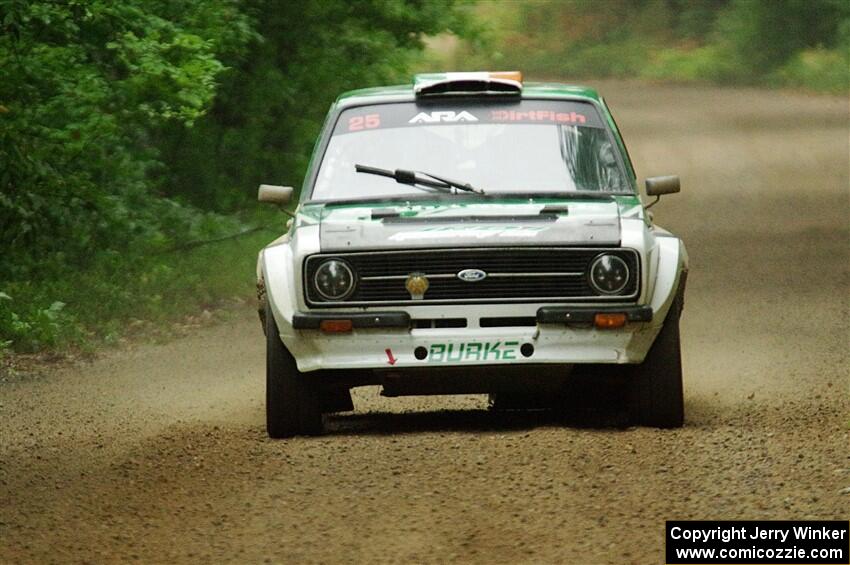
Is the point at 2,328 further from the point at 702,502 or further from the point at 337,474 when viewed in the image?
the point at 702,502

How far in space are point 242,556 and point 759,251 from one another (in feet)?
49.2

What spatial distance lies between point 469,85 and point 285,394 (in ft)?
7.27

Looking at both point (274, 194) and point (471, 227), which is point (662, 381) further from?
point (274, 194)

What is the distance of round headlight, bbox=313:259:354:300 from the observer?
826cm

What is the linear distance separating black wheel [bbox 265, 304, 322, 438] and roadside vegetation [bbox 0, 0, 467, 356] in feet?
17.4

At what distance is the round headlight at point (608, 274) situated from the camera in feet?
27.0

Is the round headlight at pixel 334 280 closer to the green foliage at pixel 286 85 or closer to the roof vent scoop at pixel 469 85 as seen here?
the roof vent scoop at pixel 469 85

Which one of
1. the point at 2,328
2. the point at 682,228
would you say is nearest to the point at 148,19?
the point at 2,328

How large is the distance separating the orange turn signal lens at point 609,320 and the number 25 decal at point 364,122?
202cm

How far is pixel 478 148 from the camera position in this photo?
30.6 feet

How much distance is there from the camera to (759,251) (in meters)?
20.3

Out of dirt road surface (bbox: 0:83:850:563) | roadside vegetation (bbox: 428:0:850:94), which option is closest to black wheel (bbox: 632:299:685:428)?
dirt road surface (bbox: 0:83:850:563)

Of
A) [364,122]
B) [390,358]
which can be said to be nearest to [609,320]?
[390,358]

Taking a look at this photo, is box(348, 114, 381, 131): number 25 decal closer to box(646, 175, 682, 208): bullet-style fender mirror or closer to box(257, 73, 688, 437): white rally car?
box(257, 73, 688, 437): white rally car
